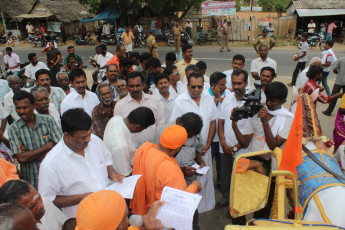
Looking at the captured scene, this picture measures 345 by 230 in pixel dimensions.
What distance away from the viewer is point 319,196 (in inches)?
78.7

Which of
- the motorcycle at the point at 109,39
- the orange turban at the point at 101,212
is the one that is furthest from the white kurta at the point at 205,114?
the motorcycle at the point at 109,39

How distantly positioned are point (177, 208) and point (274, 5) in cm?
4075

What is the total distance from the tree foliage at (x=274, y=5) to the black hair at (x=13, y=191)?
37598 millimetres

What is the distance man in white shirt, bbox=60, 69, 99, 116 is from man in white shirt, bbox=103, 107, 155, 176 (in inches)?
61.2

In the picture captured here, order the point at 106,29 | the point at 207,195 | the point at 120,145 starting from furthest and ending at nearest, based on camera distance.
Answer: the point at 106,29 → the point at 207,195 → the point at 120,145

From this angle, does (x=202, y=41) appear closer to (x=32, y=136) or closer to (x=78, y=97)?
(x=78, y=97)

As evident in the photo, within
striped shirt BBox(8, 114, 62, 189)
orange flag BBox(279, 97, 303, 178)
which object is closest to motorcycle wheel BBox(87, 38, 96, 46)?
striped shirt BBox(8, 114, 62, 189)

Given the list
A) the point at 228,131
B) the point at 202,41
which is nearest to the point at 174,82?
the point at 228,131

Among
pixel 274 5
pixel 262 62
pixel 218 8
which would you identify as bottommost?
pixel 262 62

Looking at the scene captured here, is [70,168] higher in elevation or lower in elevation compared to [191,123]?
lower

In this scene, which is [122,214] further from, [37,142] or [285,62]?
[285,62]

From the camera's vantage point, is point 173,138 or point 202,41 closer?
point 173,138

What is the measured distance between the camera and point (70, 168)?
7.50 ft

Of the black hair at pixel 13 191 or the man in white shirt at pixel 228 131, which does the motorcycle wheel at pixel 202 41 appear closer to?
the man in white shirt at pixel 228 131
